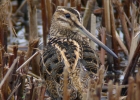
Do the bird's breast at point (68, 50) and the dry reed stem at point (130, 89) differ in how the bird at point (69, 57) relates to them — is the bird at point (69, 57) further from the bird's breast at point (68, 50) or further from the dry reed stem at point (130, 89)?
the dry reed stem at point (130, 89)

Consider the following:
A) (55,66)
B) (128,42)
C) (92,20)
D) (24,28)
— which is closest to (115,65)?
(128,42)

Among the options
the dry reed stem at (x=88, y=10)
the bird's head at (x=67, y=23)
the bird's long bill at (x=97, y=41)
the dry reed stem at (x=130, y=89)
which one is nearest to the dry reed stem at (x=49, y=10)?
the dry reed stem at (x=88, y=10)

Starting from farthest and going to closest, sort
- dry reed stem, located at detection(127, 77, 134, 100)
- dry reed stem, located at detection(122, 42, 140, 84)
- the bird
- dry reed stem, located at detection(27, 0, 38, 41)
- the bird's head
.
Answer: dry reed stem, located at detection(27, 0, 38, 41) → dry reed stem, located at detection(122, 42, 140, 84) → the bird's head → the bird → dry reed stem, located at detection(127, 77, 134, 100)

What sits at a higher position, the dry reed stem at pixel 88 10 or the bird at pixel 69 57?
the dry reed stem at pixel 88 10

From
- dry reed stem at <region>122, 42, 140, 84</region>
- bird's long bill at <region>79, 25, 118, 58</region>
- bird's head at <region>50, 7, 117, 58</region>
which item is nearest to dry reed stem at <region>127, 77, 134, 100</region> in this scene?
bird's long bill at <region>79, 25, 118, 58</region>

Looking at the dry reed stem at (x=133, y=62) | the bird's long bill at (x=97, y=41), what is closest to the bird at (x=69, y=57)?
the bird's long bill at (x=97, y=41)

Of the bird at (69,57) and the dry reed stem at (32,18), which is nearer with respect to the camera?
the bird at (69,57)

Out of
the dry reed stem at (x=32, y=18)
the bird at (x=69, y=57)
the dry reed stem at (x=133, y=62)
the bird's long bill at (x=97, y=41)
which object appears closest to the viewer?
the bird at (x=69, y=57)

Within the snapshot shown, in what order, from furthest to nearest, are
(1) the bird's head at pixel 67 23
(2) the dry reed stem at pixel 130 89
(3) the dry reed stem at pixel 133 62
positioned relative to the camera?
(3) the dry reed stem at pixel 133 62
(1) the bird's head at pixel 67 23
(2) the dry reed stem at pixel 130 89

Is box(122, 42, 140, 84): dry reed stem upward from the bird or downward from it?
downward

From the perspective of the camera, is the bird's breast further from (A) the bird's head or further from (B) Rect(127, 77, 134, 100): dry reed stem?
(B) Rect(127, 77, 134, 100): dry reed stem

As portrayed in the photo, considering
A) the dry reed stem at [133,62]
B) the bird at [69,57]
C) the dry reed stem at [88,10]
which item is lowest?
the dry reed stem at [133,62]
